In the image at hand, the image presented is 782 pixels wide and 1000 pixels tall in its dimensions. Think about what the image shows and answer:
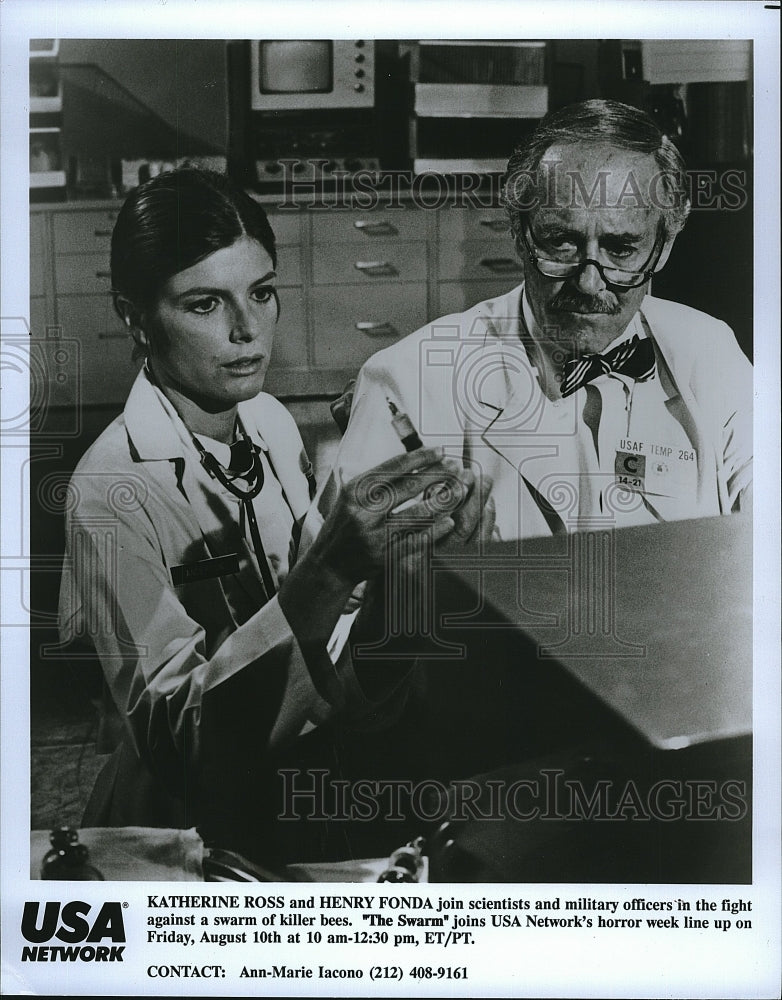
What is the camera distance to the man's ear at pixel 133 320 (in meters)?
2.73

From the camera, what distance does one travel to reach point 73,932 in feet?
8.92

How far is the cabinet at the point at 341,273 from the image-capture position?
2689 mm

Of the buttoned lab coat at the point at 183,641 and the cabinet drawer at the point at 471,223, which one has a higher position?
the cabinet drawer at the point at 471,223

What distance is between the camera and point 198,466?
2.73 m

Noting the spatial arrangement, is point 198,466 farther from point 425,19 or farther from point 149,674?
point 425,19

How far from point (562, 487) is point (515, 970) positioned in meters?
1.36

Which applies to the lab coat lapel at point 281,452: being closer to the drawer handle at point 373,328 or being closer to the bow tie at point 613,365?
the drawer handle at point 373,328

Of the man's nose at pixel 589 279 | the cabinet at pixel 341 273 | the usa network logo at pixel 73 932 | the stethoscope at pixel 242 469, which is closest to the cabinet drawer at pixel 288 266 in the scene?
the cabinet at pixel 341 273

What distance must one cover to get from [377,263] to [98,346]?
2.72 ft

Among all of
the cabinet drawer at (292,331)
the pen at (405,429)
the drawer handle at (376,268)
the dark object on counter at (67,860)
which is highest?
the drawer handle at (376,268)

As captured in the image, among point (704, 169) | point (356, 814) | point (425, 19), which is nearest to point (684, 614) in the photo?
point (356, 814)

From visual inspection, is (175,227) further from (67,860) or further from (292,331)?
(67,860)

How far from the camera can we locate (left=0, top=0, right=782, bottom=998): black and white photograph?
2686mm

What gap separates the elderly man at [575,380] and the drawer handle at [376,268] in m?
0.20
